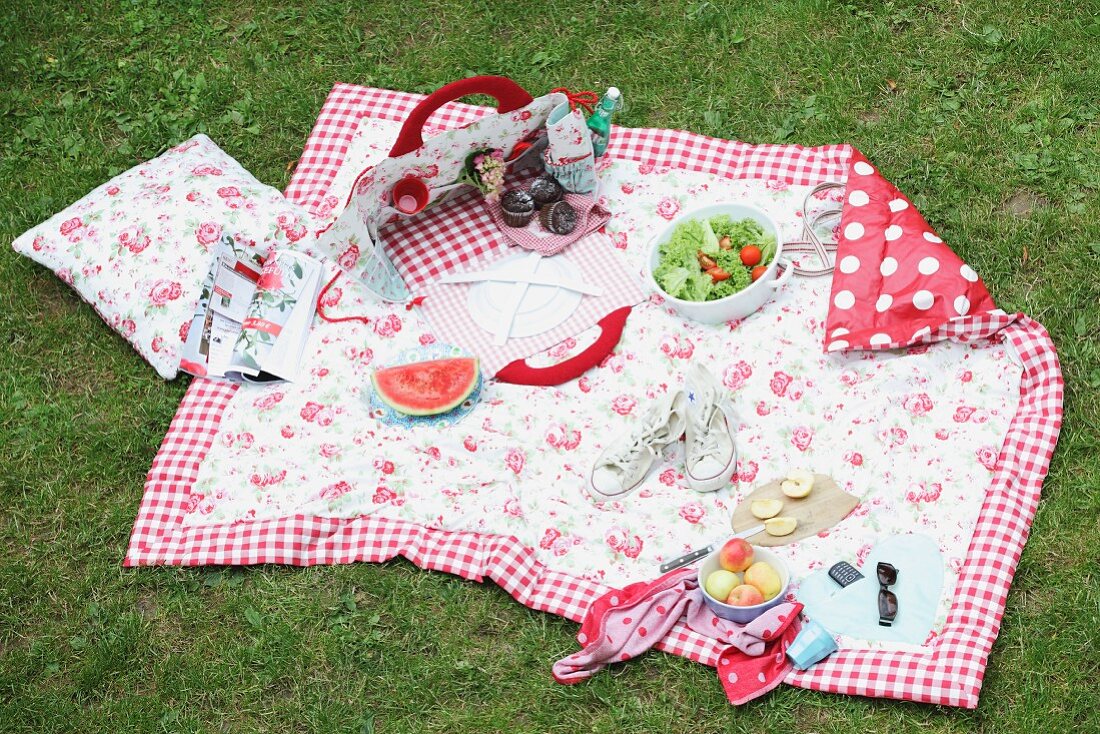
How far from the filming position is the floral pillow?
587 centimetres

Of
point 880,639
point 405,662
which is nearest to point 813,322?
point 880,639

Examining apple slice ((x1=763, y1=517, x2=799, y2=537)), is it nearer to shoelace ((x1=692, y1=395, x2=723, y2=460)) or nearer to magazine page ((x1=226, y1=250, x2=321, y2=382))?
shoelace ((x1=692, y1=395, x2=723, y2=460))

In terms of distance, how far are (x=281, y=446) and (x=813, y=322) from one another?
2.62m

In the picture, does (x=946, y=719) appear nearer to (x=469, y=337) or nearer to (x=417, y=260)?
(x=469, y=337)

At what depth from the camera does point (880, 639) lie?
4.57m

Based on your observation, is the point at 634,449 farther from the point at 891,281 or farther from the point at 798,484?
the point at 891,281

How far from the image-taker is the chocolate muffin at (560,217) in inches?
235

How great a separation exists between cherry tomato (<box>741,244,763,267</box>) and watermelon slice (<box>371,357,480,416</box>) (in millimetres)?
1396

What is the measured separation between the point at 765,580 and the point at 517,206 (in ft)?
7.99

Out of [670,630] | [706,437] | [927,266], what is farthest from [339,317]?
[927,266]

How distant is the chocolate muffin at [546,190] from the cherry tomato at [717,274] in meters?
A: 0.99

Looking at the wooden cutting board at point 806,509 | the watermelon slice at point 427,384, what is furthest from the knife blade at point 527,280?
the wooden cutting board at point 806,509

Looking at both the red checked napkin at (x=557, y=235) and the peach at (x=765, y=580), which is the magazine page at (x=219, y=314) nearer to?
the red checked napkin at (x=557, y=235)

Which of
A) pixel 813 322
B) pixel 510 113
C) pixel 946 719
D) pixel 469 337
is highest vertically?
pixel 510 113
